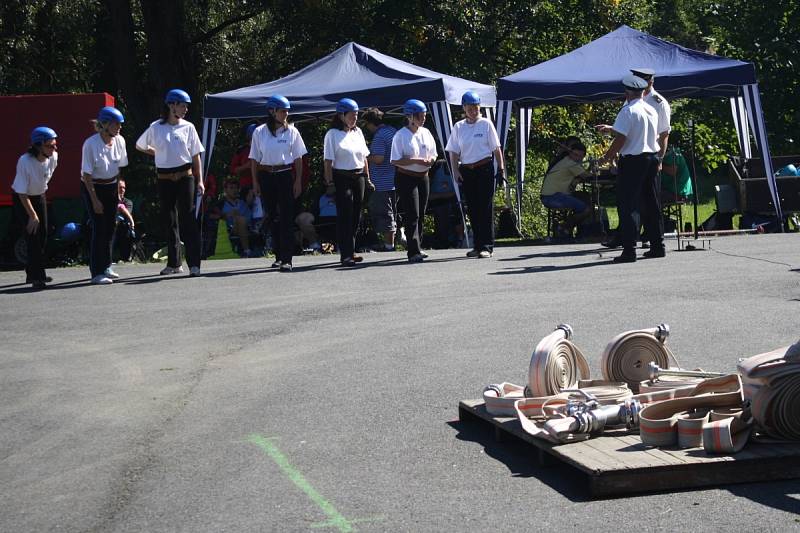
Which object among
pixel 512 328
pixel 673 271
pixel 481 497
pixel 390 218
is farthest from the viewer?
pixel 390 218

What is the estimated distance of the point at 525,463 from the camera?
238 inches

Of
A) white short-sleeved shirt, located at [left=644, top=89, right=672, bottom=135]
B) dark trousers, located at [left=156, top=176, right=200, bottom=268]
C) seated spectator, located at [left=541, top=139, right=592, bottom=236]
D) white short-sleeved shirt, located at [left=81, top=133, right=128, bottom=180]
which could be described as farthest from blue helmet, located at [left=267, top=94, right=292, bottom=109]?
seated spectator, located at [left=541, top=139, right=592, bottom=236]

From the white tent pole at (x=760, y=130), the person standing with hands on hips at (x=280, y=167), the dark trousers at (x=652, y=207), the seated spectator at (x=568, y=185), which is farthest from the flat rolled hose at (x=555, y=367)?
the seated spectator at (x=568, y=185)

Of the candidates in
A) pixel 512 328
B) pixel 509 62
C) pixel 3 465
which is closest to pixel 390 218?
pixel 512 328

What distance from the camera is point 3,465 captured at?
21.2ft

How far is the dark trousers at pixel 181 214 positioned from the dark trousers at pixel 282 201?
3.32ft

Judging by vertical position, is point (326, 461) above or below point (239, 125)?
below

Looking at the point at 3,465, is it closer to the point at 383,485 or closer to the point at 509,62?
the point at 383,485

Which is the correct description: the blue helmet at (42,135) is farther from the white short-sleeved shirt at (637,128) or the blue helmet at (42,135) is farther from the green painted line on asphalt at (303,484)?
the green painted line on asphalt at (303,484)

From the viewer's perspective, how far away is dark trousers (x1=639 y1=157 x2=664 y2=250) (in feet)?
50.3

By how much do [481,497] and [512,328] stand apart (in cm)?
485

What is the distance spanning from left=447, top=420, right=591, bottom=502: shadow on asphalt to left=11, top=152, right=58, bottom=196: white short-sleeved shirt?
940 cm

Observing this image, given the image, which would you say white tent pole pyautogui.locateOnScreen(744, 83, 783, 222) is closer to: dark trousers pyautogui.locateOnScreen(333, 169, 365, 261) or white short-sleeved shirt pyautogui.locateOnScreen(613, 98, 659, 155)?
white short-sleeved shirt pyautogui.locateOnScreen(613, 98, 659, 155)

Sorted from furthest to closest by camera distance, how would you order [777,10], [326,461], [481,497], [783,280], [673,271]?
[777,10], [673,271], [783,280], [326,461], [481,497]
